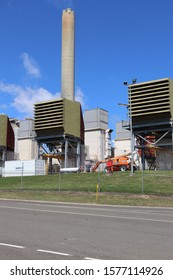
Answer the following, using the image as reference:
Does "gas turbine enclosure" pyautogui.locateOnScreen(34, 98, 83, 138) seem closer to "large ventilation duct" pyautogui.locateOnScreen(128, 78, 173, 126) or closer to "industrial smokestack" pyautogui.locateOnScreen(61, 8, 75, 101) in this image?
"industrial smokestack" pyautogui.locateOnScreen(61, 8, 75, 101)

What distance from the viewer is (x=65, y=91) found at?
72.8 meters

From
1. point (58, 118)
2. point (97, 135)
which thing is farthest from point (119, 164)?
point (97, 135)

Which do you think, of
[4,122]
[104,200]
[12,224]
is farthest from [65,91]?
[12,224]

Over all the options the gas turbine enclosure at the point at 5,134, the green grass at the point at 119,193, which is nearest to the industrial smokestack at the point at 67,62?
the gas turbine enclosure at the point at 5,134

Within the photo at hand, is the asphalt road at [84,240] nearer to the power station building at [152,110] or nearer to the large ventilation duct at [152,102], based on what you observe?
the power station building at [152,110]

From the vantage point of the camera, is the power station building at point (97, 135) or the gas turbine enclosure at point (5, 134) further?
the gas turbine enclosure at point (5, 134)

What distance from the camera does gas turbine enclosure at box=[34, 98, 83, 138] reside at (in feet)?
212

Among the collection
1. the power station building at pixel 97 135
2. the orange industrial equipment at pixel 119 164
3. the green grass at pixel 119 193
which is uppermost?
the power station building at pixel 97 135

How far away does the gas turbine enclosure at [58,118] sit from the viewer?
64562 mm

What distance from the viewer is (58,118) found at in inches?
2542

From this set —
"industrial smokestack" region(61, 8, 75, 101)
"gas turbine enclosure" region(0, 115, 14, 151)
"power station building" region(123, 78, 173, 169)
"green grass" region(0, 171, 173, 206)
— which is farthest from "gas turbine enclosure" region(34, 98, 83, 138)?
"green grass" region(0, 171, 173, 206)

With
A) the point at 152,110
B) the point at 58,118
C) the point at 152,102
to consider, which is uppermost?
the point at 152,102

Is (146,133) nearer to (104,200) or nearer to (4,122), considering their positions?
(104,200)

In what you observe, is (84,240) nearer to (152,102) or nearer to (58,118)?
(152,102)
